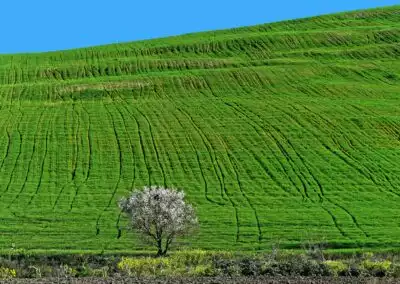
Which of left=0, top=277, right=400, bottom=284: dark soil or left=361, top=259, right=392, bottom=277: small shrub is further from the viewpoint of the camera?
left=361, top=259, right=392, bottom=277: small shrub

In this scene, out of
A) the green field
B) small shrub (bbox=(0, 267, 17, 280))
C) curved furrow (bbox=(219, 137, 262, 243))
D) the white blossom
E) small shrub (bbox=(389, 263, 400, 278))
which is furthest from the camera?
the green field

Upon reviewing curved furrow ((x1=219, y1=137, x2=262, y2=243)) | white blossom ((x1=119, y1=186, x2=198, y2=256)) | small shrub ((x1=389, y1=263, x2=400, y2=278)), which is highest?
curved furrow ((x1=219, y1=137, x2=262, y2=243))

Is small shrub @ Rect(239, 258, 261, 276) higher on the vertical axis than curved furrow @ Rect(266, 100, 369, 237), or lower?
lower

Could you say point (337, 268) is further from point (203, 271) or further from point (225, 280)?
point (225, 280)

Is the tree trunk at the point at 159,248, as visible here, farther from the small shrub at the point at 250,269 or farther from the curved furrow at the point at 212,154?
the curved furrow at the point at 212,154

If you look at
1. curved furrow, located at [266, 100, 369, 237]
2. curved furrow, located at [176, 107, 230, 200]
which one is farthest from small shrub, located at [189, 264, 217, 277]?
curved furrow, located at [176, 107, 230, 200]

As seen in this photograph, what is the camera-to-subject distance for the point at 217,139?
82.1 m

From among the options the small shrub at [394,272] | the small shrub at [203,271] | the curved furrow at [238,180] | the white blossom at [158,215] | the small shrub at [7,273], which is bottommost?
the small shrub at [7,273]

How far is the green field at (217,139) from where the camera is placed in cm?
5769

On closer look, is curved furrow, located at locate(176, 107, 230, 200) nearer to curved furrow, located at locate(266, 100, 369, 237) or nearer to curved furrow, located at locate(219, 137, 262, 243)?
curved furrow, located at locate(219, 137, 262, 243)

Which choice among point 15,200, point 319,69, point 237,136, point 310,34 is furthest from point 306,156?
point 310,34

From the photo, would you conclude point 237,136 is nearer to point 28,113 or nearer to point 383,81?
point 28,113

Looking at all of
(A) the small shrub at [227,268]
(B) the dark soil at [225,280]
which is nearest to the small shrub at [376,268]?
(B) the dark soil at [225,280]

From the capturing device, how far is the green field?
5769 cm
